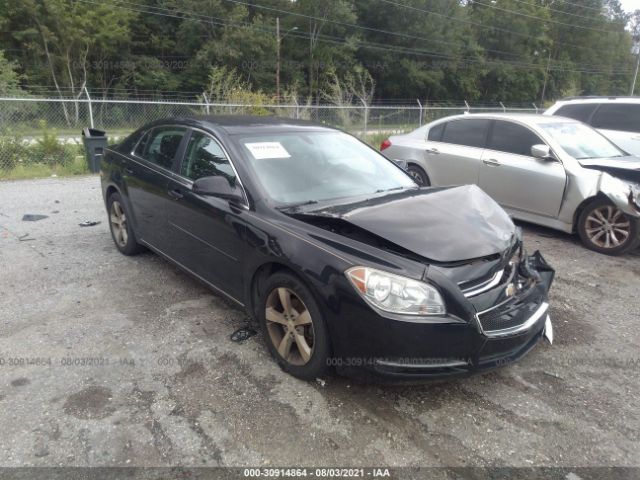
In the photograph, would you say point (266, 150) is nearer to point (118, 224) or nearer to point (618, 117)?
point (118, 224)

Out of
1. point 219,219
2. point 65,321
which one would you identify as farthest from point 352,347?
point 65,321

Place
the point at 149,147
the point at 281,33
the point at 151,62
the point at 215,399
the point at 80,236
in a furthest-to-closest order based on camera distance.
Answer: the point at 281,33 → the point at 151,62 → the point at 80,236 → the point at 149,147 → the point at 215,399

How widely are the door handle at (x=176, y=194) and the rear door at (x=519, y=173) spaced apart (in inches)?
170

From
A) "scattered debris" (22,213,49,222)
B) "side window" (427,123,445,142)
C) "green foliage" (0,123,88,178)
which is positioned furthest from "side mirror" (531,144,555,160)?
"green foliage" (0,123,88,178)

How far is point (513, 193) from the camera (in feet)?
20.3

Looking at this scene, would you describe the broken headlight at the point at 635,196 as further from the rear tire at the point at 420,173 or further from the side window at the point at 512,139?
the rear tire at the point at 420,173

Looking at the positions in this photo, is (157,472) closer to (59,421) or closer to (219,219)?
(59,421)

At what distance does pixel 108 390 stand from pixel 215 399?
2.22 feet

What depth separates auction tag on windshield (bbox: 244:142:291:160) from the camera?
3.49 metres

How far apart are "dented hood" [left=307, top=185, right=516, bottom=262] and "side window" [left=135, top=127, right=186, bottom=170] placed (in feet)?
5.94

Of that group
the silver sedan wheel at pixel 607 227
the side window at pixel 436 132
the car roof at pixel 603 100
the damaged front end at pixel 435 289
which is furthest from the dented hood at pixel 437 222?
the car roof at pixel 603 100

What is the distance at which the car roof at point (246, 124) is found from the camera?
3.77 metres

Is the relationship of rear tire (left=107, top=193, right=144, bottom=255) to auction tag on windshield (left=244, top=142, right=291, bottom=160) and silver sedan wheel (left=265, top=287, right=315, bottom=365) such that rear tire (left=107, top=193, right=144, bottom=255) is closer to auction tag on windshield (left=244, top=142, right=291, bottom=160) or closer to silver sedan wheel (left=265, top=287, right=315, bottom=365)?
auction tag on windshield (left=244, top=142, right=291, bottom=160)

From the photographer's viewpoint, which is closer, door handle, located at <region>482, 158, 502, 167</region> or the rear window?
door handle, located at <region>482, 158, 502, 167</region>
